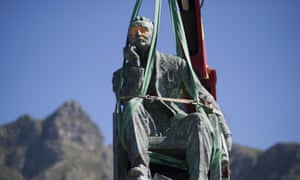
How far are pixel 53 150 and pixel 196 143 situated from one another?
546ft

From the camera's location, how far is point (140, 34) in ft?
51.8

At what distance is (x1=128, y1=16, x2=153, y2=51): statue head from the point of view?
15781 millimetres

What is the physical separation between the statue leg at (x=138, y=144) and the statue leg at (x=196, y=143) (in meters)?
0.53

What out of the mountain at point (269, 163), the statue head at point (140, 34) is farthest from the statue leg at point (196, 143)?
the mountain at point (269, 163)

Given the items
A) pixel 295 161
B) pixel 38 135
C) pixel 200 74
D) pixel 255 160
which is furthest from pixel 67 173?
pixel 200 74

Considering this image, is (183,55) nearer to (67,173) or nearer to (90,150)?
(67,173)

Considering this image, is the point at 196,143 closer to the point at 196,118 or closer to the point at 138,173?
the point at 196,118

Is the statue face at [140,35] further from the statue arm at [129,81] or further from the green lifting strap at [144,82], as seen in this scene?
the statue arm at [129,81]

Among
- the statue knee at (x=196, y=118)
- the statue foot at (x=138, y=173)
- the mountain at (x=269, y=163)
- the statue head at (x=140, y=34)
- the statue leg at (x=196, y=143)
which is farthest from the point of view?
the mountain at (x=269, y=163)

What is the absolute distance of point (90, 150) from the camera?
19300 cm

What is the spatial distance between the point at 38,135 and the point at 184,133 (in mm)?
176026

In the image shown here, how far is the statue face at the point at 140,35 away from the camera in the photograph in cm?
1578

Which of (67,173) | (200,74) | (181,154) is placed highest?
(200,74)

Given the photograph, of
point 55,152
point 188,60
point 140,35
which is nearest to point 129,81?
→ point 140,35
